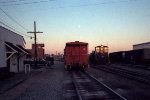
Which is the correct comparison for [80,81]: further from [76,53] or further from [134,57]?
[134,57]

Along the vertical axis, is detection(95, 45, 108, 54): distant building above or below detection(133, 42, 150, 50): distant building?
below

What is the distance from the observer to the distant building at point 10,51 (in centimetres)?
2650

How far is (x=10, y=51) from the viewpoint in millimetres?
30219

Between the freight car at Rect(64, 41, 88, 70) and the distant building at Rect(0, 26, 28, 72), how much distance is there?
6181 millimetres

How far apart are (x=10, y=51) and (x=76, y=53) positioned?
9090mm

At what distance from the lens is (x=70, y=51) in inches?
1403

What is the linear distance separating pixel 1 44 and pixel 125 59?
34757mm

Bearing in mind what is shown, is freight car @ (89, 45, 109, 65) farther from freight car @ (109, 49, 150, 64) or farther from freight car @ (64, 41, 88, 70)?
freight car @ (64, 41, 88, 70)

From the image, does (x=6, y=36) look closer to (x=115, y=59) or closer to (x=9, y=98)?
(x=9, y=98)

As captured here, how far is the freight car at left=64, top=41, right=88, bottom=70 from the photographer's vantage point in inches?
1401

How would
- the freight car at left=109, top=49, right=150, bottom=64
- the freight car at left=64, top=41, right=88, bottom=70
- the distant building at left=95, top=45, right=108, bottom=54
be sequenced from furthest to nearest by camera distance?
the distant building at left=95, top=45, right=108, bottom=54, the freight car at left=109, top=49, right=150, bottom=64, the freight car at left=64, top=41, right=88, bottom=70

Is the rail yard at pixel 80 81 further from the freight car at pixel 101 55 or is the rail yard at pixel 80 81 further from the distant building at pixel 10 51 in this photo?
the distant building at pixel 10 51

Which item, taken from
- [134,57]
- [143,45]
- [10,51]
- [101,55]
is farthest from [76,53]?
[143,45]

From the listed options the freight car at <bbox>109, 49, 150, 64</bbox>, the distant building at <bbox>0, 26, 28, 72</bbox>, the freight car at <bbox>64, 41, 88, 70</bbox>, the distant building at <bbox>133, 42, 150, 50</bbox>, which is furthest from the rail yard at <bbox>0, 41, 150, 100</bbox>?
the distant building at <bbox>133, 42, 150, 50</bbox>
